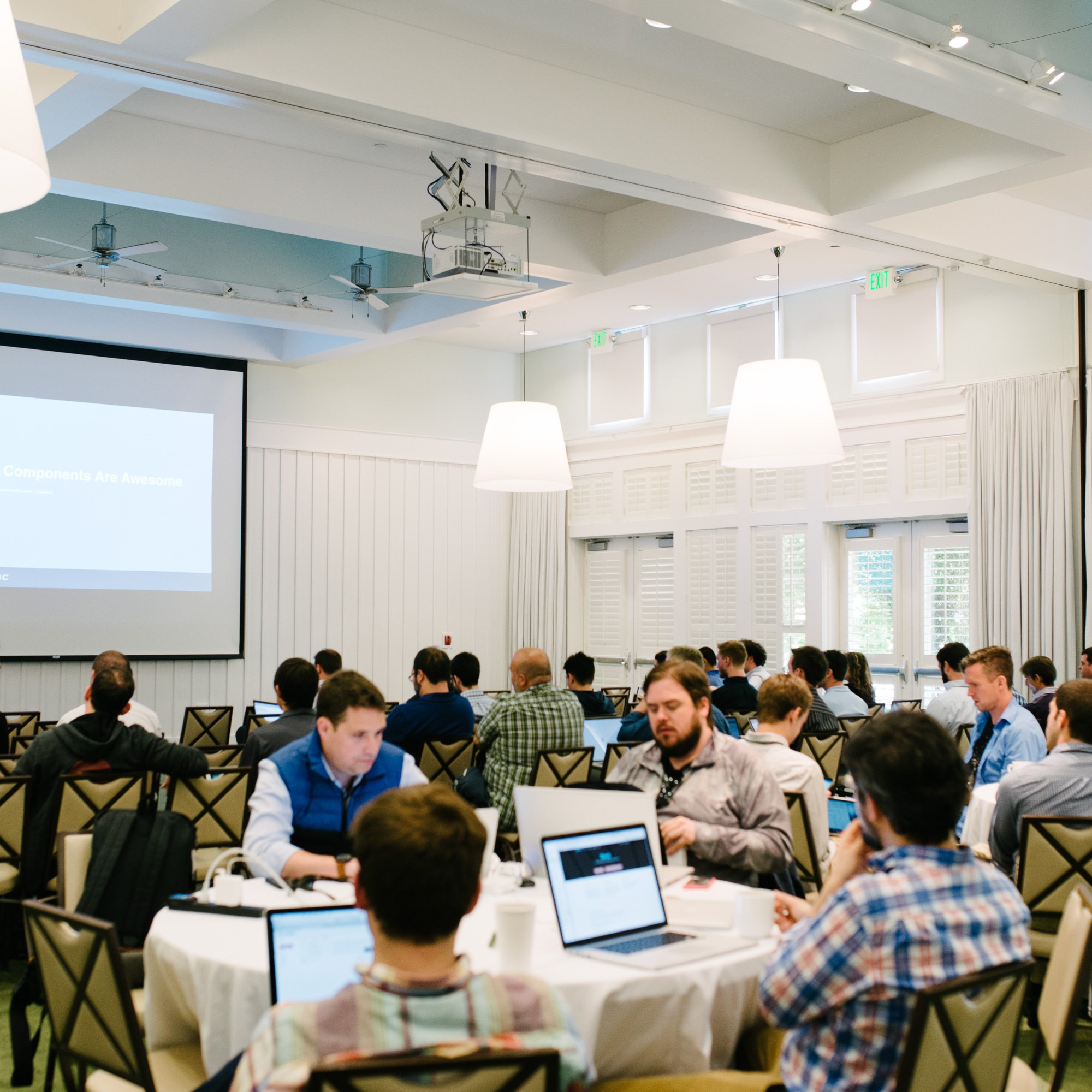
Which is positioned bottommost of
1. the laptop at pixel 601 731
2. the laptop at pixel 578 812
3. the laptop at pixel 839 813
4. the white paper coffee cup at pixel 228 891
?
the laptop at pixel 839 813

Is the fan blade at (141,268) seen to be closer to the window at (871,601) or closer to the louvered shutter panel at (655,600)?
the louvered shutter panel at (655,600)

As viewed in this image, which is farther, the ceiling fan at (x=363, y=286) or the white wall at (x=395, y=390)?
the white wall at (x=395, y=390)

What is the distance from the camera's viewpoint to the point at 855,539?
10180 mm

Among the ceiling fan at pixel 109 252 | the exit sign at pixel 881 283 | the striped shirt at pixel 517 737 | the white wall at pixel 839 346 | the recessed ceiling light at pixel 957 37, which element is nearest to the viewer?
the recessed ceiling light at pixel 957 37

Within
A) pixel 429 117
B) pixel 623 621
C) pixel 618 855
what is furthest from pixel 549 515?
pixel 618 855

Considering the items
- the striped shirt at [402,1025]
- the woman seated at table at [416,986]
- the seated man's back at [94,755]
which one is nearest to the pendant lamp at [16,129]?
the woman seated at table at [416,986]

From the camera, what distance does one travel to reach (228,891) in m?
3.04

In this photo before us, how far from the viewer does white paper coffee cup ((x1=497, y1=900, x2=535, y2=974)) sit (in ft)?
8.00

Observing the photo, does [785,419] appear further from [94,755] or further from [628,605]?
[628,605]

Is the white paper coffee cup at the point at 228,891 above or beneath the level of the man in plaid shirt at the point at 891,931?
beneath

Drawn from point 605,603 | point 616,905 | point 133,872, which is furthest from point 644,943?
point 605,603

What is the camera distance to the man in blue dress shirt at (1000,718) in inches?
203

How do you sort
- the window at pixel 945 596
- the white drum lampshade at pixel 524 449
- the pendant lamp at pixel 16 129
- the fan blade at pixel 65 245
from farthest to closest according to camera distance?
the window at pixel 945 596 → the fan blade at pixel 65 245 → the white drum lampshade at pixel 524 449 → the pendant lamp at pixel 16 129

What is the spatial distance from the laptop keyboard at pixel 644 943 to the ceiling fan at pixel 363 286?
18.5 feet
